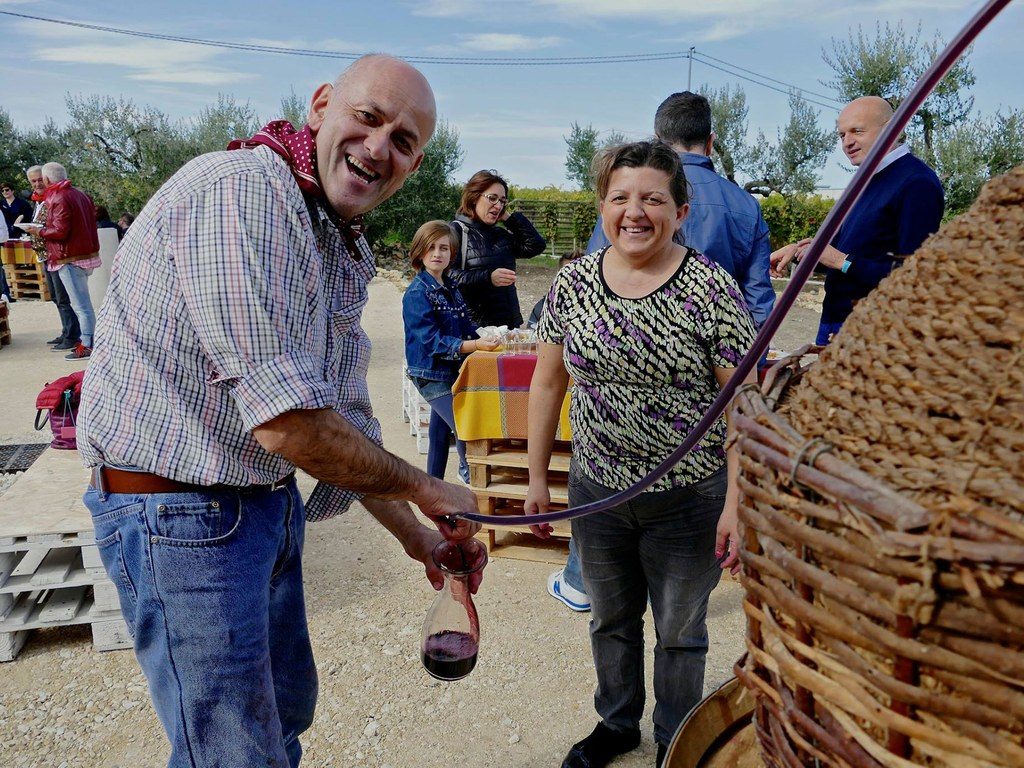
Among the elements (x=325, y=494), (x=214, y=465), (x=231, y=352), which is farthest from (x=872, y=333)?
(x=325, y=494)

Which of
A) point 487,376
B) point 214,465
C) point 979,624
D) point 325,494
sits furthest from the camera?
point 487,376

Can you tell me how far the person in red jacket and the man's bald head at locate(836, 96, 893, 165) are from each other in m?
7.38

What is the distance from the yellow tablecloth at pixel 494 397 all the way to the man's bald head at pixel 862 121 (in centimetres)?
179

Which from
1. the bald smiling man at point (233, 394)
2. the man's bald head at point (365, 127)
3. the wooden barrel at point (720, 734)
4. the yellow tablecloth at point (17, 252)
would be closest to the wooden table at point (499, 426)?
the bald smiling man at point (233, 394)

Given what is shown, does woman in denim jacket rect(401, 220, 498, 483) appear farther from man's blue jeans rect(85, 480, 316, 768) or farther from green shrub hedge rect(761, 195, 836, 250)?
green shrub hedge rect(761, 195, 836, 250)

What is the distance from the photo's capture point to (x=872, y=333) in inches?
27.1

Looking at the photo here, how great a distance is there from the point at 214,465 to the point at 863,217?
9.69 feet

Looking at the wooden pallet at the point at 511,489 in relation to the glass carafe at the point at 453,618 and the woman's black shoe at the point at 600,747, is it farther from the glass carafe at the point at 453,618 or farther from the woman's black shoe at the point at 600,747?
the glass carafe at the point at 453,618

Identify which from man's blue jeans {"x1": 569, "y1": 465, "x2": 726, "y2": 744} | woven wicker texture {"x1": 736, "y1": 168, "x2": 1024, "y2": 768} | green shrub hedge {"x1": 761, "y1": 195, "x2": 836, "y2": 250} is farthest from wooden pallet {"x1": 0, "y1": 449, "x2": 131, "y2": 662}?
green shrub hedge {"x1": 761, "y1": 195, "x2": 836, "y2": 250}

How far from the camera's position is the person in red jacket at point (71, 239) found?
26.1 feet

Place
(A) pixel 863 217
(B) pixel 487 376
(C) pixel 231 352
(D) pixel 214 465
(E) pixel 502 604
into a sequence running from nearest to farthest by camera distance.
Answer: (C) pixel 231 352
(D) pixel 214 465
(A) pixel 863 217
(E) pixel 502 604
(B) pixel 487 376

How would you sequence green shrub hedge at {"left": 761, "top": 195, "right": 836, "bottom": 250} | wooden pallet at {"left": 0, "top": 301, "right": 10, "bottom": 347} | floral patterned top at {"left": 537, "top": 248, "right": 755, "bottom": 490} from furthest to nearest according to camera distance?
→ green shrub hedge at {"left": 761, "top": 195, "right": 836, "bottom": 250} < wooden pallet at {"left": 0, "top": 301, "right": 10, "bottom": 347} < floral patterned top at {"left": 537, "top": 248, "right": 755, "bottom": 490}

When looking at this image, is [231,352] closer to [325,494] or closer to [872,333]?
[325,494]

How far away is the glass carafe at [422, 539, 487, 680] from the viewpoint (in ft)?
6.22
